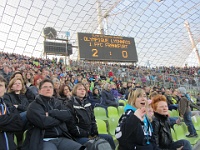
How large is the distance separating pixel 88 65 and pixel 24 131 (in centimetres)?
1288

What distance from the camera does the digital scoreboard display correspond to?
14.2 metres

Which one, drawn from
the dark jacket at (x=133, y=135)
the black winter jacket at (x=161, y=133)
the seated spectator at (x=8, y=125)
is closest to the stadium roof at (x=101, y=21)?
the black winter jacket at (x=161, y=133)

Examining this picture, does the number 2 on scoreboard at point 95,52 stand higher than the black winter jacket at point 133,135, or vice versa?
the number 2 on scoreboard at point 95,52

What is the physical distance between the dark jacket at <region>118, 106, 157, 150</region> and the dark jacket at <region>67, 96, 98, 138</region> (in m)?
0.80

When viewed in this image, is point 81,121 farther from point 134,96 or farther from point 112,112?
point 112,112

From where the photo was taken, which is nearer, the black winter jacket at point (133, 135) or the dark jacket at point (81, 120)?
the black winter jacket at point (133, 135)

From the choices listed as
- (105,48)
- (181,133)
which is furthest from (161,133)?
(105,48)

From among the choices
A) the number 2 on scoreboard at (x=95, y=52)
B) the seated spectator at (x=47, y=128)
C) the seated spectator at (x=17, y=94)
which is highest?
the number 2 on scoreboard at (x=95, y=52)

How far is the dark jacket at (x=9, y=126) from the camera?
7.04ft

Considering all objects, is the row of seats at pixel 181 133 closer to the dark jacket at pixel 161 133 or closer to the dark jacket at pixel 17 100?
the dark jacket at pixel 161 133

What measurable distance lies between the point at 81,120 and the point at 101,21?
70.4ft

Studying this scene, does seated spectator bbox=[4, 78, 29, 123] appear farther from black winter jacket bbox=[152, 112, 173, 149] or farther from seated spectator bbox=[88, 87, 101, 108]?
seated spectator bbox=[88, 87, 101, 108]

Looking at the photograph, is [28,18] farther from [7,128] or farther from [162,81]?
[7,128]

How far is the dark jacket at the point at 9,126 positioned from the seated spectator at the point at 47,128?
0.43ft
